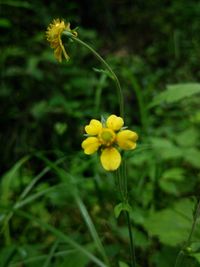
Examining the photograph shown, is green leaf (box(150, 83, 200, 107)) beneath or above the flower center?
above

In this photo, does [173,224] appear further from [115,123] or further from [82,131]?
[82,131]

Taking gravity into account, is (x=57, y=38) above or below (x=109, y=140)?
above

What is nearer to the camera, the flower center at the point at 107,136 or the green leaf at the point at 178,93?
the flower center at the point at 107,136

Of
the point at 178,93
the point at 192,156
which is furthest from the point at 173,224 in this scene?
the point at 178,93

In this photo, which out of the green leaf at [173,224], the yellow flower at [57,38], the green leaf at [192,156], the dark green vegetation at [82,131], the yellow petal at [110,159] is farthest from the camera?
the green leaf at [192,156]

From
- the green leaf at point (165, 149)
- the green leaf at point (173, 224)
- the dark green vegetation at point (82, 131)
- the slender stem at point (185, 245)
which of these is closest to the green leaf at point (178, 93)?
the dark green vegetation at point (82, 131)

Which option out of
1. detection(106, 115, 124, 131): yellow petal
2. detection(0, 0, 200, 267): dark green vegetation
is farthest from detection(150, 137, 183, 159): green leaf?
detection(106, 115, 124, 131): yellow petal

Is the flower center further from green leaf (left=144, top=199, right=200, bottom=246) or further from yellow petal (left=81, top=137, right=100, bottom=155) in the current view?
green leaf (left=144, top=199, right=200, bottom=246)

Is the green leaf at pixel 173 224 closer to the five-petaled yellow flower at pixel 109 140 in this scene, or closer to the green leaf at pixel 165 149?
the green leaf at pixel 165 149
